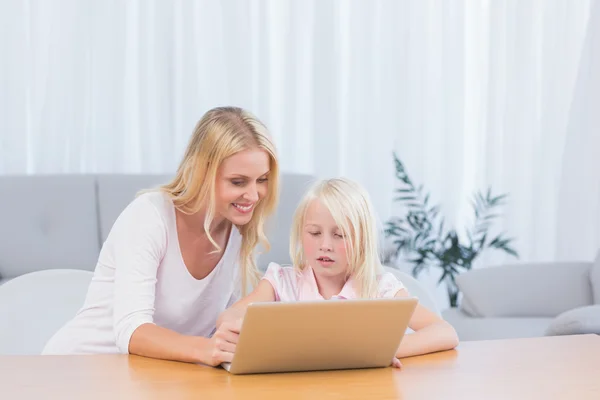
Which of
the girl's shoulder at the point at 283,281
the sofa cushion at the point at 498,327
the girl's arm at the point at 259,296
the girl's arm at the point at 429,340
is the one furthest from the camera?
the sofa cushion at the point at 498,327

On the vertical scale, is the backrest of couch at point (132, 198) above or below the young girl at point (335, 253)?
below

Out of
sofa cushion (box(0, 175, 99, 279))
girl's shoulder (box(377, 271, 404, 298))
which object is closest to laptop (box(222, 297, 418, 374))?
girl's shoulder (box(377, 271, 404, 298))

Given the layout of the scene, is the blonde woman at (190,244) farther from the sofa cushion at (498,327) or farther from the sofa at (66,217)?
the sofa at (66,217)

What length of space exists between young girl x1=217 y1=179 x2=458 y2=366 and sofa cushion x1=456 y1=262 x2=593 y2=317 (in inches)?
76.4

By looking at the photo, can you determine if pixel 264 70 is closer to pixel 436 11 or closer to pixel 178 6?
pixel 178 6

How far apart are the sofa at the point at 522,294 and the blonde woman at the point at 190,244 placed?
178 centimetres

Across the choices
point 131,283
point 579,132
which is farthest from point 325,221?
point 579,132

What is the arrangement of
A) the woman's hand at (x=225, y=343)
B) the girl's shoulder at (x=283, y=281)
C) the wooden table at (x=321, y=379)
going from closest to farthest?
the wooden table at (x=321, y=379) < the woman's hand at (x=225, y=343) < the girl's shoulder at (x=283, y=281)

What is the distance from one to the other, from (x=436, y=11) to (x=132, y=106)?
1716 millimetres

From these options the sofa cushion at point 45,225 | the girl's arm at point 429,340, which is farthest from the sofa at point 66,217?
the girl's arm at point 429,340

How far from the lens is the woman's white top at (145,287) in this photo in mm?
1811

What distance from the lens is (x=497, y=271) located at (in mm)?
4008

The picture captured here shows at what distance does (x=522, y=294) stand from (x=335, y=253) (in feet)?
6.93

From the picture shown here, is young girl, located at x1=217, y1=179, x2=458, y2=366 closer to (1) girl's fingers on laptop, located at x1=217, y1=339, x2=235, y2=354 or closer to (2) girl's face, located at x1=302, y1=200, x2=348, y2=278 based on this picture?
(2) girl's face, located at x1=302, y1=200, x2=348, y2=278
